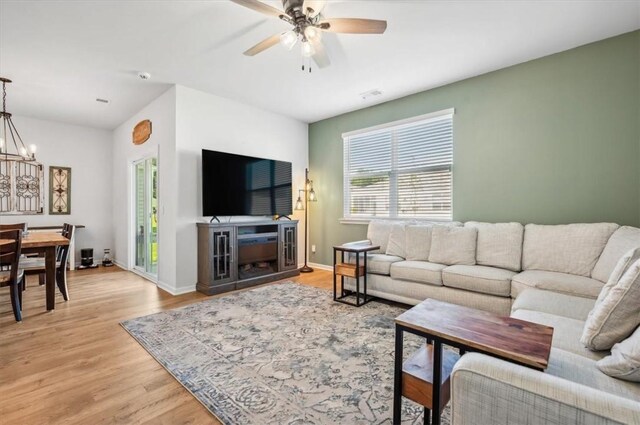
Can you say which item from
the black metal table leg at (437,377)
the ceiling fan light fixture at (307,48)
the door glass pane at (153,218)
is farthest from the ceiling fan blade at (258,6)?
the door glass pane at (153,218)

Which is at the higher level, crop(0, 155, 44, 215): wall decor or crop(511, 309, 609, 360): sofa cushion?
crop(0, 155, 44, 215): wall decor

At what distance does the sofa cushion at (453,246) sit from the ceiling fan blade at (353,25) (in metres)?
2.26

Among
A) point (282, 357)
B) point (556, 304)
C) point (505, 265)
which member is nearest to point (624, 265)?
point (556, 304)

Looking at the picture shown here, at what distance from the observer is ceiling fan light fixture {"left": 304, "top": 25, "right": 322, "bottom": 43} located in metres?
2.12

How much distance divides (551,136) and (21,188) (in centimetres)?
815

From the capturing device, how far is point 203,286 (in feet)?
12.9

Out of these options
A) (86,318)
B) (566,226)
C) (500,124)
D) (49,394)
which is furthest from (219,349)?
(500,124)

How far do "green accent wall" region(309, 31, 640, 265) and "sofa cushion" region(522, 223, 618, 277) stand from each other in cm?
39

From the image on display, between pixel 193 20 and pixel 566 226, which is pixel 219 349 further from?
pixel 566 226

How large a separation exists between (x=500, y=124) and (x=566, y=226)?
137 cm

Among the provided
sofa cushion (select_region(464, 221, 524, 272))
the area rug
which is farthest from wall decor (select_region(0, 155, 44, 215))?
sofa cushion (select_region(464, 221, 524, 272))

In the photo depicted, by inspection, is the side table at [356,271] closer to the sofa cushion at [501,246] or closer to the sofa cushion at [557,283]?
the sofa cushion at [501,246]

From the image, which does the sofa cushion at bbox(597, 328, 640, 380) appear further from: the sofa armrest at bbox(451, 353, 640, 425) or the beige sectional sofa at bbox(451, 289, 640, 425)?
the sofa armrest at bbox(451, 353, 640, 425)

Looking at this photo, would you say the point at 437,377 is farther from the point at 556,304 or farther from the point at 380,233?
the point at 380,233
